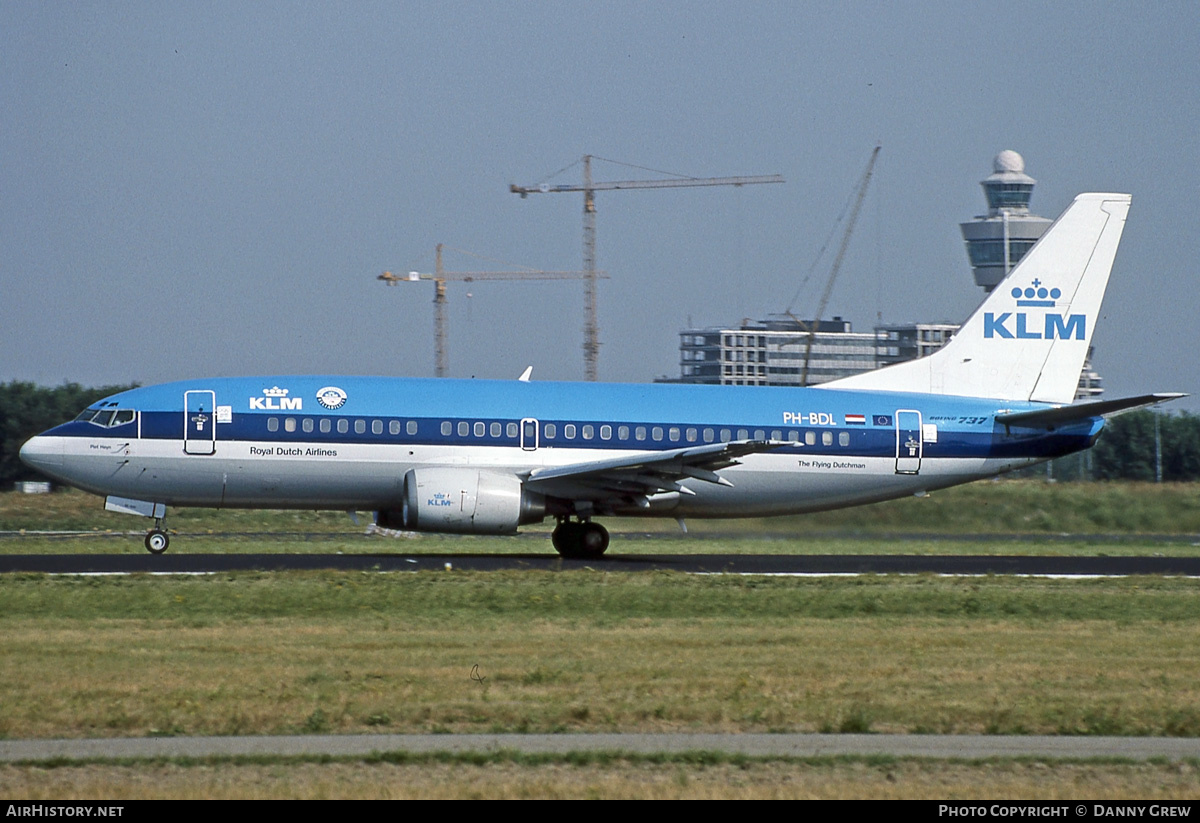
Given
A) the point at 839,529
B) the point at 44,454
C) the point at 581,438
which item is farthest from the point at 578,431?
the point at 44,454

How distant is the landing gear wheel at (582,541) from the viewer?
31078 mm

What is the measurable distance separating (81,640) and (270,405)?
43.3 feet

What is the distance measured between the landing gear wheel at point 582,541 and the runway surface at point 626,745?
19.1 metres

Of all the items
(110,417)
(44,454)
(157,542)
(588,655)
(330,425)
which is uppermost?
(110,417)

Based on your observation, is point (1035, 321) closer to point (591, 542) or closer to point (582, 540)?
point (591, 542)

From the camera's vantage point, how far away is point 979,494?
4175 cm

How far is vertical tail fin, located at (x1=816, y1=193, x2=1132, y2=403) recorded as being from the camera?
34.6 meters

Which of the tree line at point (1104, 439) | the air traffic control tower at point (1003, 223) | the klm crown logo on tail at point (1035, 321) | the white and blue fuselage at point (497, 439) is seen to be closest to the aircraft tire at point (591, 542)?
the white and blue fuselage at point (497, 439)

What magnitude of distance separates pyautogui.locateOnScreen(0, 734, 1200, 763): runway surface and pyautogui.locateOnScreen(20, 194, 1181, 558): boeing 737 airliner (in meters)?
16.9

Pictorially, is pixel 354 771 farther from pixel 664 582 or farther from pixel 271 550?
pixel 271 550

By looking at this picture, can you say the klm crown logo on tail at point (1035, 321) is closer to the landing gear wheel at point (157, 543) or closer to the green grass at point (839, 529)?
the green grass at point (839, 529)

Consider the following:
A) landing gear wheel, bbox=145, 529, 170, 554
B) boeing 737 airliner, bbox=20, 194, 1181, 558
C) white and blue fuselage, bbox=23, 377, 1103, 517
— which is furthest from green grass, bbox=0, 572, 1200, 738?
landing gear wheel, bbox=145, 529, 170, 554

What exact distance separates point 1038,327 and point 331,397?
17.0m

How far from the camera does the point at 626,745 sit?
11344 mm
